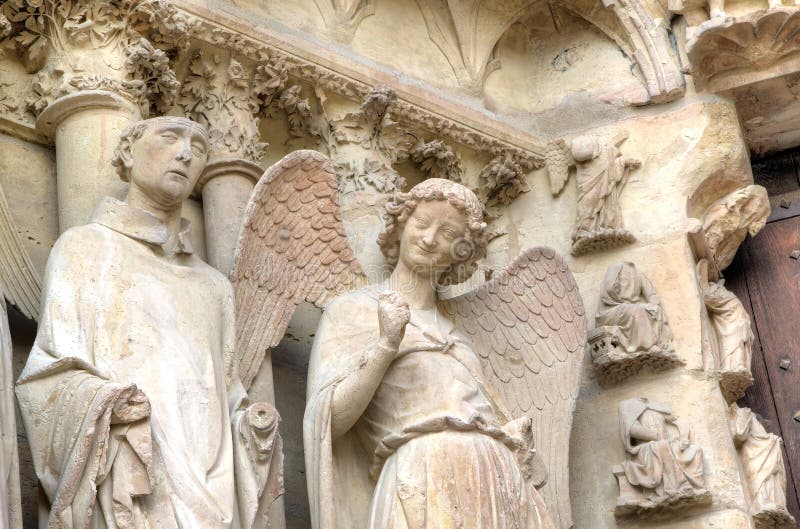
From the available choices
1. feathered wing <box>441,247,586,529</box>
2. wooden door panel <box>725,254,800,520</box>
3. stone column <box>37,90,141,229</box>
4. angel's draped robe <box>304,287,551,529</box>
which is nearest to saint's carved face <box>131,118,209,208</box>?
stone column <box>37,90,141,229</box>

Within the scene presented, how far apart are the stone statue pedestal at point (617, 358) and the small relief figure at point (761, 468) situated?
1.11 feet

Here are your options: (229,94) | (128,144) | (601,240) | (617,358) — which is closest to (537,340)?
(617,358)

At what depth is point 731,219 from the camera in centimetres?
741

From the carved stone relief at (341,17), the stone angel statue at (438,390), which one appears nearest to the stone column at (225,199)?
the stone angel statue at (438,390)

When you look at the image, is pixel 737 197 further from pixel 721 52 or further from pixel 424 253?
pixel 424 253

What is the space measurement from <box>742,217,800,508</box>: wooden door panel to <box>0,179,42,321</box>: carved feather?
3152 millimetres

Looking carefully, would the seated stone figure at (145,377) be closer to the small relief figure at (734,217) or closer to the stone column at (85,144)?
the stone column at (85,144)

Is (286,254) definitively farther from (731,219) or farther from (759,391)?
(759,391)

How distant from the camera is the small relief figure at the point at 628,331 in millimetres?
6820

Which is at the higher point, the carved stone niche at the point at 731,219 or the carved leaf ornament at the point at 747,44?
the carved leaf ornament at the point at 747,44

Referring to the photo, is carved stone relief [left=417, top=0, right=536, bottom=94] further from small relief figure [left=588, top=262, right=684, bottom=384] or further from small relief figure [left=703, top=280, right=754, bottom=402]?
small relief figure [left=703, top=280, right=754, bottom=402]

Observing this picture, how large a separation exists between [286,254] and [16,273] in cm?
93

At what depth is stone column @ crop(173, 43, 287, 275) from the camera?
6.44 metres

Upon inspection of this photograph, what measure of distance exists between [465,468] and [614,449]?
134cm
